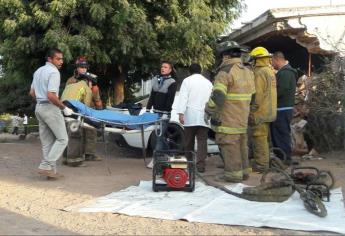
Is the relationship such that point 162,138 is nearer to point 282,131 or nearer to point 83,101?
point 83,101

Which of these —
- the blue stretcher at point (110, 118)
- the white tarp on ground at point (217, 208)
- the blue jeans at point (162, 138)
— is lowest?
the white tarp on ground at point (217, 208)

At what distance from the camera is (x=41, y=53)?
13719 mm

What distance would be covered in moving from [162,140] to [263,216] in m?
3.83

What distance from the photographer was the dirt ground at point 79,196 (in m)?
5.74

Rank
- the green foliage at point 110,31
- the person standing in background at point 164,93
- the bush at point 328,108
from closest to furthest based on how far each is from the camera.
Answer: the person standing in background at point 164,93
the bush at point 328,108
the green foliage at point 110,31

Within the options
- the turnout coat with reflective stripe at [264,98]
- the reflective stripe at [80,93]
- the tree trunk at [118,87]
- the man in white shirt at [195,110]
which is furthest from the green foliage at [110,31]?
the turnout coat with reflective stripe at [264,98]

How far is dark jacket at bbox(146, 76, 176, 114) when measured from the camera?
9844 mm

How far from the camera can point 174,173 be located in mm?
7340

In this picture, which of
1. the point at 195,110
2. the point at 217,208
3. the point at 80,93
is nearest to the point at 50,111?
→ the point at 80,93

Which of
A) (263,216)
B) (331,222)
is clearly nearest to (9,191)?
(263,216)

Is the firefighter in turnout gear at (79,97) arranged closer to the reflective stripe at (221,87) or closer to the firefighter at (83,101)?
the firefighter at (83,101)

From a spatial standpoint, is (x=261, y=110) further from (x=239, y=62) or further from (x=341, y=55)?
(x=341, y=55)

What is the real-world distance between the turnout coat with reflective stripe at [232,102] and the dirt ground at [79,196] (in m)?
0.93

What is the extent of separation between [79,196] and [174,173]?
130 cm
